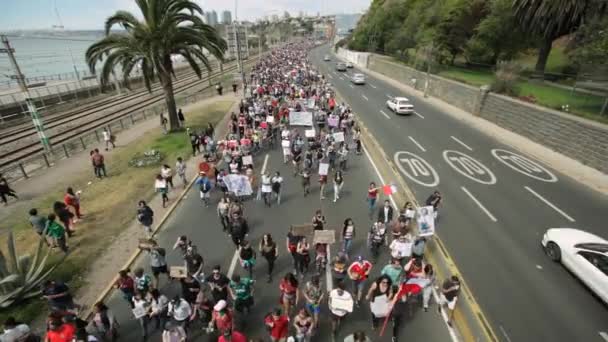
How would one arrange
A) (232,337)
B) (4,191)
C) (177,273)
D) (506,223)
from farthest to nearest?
1. (4,191)
2. (506,223)
3. (177,273)
4. (232,337)

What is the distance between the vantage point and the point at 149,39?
22688 mm

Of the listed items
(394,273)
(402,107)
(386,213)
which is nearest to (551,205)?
(386,213)

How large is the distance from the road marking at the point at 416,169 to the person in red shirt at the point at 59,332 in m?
15.0

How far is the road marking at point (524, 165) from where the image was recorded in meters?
17.2

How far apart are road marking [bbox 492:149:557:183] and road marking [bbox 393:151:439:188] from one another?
4.87 meters

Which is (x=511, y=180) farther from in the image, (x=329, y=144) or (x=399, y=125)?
(x=399, y=125)

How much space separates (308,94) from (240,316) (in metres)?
27.0

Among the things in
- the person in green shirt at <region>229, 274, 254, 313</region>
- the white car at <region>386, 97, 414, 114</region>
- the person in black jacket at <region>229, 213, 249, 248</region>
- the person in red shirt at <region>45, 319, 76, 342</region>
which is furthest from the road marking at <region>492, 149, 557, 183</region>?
the person in red shirt at <region>45, 319, 76, 342</region>

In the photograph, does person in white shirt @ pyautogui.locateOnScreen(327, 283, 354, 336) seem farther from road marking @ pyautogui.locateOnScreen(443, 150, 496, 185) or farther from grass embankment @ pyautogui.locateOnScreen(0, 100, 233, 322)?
road marking @ pyautogui.locateOnScreen(443, 150, 496, 185)

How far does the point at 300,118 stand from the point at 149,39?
12086 mm

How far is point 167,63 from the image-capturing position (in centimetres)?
2409

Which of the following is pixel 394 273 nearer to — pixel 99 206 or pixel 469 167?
pixel 469 167

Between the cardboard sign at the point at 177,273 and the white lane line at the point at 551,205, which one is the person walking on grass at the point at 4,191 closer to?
the cardboard sign at the point at 177,273

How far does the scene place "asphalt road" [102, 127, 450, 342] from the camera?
8.36 metres
